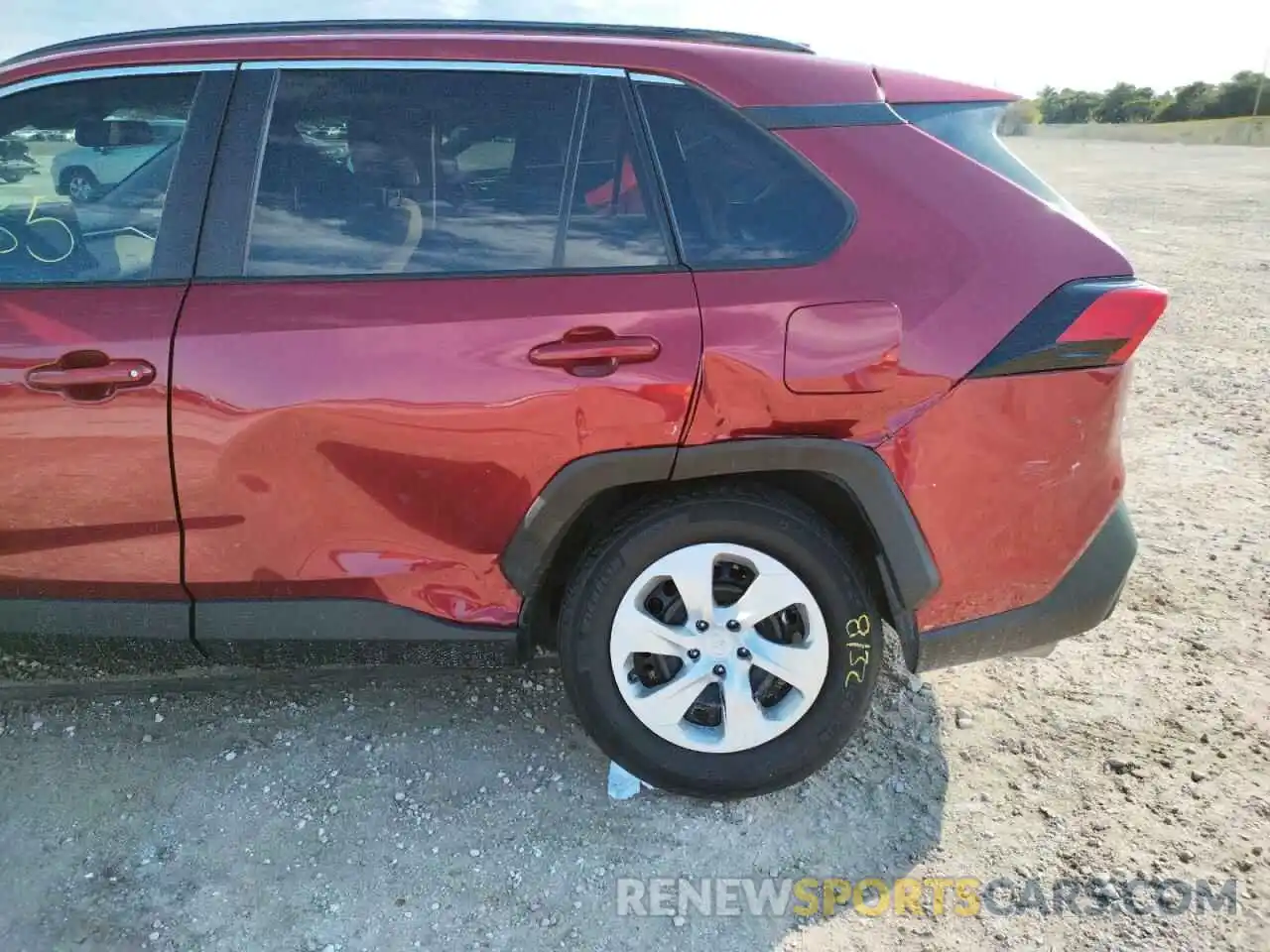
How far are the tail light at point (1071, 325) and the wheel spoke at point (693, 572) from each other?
757 mm

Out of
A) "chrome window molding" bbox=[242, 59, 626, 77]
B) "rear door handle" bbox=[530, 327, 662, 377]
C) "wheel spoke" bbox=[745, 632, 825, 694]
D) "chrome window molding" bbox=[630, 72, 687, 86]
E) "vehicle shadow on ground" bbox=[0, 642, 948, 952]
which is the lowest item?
"vehicle shadow on ground" bbox=[0, 642, 948, 952]

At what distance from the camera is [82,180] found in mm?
2375

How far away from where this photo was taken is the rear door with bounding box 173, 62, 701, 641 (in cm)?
218

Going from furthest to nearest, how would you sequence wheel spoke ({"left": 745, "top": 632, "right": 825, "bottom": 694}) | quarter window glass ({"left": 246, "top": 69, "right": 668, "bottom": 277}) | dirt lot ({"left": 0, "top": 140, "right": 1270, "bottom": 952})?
wheel spoke ({"left": 745, "top": 632, "right": 825, "bottom": 694})
quarter window glass ({"left": 246, "top": 69, "right": 668, "bottom": 277})
dirt lot ({"left": 0, "top": 140, "right": 1270, "bottom": 952})

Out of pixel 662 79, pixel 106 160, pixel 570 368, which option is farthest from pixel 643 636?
pixel 106 160

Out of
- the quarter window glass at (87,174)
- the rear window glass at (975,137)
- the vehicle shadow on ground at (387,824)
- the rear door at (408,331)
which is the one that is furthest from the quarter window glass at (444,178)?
the vehicle shadow on ground at (387,824)

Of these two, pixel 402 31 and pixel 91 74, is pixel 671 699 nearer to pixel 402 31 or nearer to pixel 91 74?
pixel 402 31

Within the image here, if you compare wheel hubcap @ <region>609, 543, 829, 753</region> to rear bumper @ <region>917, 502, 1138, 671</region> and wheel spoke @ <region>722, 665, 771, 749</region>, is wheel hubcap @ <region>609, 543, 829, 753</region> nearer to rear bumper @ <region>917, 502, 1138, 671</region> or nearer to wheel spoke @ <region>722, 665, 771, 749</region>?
wheel spoke @ <region>722, 665, 771, 749</region>

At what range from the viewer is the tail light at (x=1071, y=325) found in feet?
7.32

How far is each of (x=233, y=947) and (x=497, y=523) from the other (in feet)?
3.53

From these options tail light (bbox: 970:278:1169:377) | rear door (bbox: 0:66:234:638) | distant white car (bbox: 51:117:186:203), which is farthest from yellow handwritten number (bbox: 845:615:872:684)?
distant white car (bbox: 51:117:186:203)

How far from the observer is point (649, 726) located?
2.45 m

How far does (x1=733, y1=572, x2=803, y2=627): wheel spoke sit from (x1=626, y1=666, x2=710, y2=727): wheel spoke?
18 centimetres

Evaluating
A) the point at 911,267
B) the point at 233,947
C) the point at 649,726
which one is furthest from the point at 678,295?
the point at 233,947
